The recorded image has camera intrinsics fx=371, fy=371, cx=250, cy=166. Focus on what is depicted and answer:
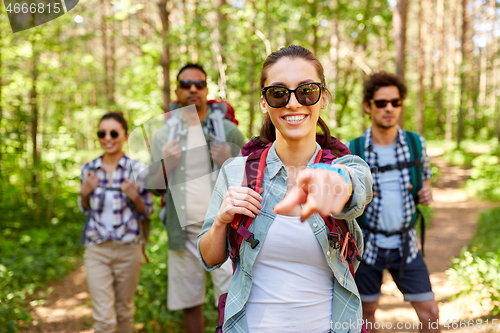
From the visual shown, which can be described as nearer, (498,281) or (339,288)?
(339,288)

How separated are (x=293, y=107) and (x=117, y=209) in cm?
235

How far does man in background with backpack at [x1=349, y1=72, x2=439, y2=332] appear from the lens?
2900 mm

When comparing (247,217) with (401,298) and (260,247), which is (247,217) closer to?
(260,247)

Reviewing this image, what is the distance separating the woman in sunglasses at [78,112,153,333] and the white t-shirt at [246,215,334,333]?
1.92 metres

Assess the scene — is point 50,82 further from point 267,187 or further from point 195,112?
point 267,187

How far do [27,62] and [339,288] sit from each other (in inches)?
341

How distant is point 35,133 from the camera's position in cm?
799

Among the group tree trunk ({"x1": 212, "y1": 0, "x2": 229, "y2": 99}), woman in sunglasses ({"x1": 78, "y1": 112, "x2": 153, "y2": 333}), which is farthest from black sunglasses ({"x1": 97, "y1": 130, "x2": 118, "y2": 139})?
tree trunk ({"x1": 212, "y1": 0, "x2": 229, "y2": 99})

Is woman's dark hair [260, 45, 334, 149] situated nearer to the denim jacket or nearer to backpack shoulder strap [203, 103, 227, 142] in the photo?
the denim jacket

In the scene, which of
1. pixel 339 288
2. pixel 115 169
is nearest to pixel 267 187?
pixel 339 288

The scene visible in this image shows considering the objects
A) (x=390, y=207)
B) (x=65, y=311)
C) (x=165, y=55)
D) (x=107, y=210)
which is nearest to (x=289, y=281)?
(x=390, y=207)

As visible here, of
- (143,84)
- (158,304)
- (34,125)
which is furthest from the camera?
(143,84)

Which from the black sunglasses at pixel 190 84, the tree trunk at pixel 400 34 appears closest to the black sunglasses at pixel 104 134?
the black sunglasses at pixel 190 84

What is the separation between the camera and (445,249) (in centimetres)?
708
